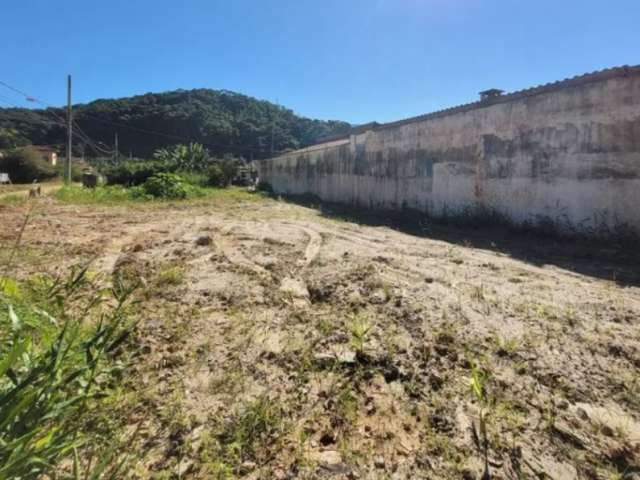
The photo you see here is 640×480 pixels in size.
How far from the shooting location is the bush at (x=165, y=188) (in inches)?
679

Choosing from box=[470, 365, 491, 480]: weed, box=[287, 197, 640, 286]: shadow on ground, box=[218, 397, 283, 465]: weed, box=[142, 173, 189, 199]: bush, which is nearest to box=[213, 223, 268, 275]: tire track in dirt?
box=[218, 397, 283, 465]: weed

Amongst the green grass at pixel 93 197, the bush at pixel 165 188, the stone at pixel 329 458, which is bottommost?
the stone at pixel 329 458

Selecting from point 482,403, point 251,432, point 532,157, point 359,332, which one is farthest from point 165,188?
point 482,403

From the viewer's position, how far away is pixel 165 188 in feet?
57.2

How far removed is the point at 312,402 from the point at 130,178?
2706cm

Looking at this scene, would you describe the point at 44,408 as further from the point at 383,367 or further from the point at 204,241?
the point at 204,241

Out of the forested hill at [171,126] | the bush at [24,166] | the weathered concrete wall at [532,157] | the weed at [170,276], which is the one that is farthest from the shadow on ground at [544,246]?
the forested hill at [171,126]

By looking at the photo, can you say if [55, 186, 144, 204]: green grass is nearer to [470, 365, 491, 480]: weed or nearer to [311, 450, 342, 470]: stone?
A: [311, 450, 342, 470]: stone

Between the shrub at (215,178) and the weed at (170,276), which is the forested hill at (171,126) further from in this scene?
the weed at (170,276)

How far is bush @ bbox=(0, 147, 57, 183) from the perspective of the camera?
3125 centimetres

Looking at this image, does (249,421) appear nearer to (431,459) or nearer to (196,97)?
(431,459)

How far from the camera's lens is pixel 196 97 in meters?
59.4

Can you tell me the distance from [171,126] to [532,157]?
5338cm

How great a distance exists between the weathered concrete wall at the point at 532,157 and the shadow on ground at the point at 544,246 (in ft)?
1.32
